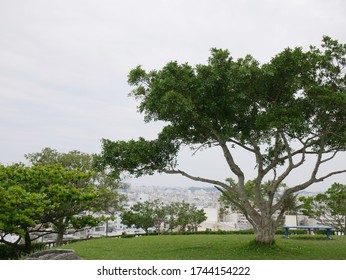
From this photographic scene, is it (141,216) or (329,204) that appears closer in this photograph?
(329,204)

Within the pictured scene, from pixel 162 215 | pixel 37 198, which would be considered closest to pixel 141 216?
pixel 162 215

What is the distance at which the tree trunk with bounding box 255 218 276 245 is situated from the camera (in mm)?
11648

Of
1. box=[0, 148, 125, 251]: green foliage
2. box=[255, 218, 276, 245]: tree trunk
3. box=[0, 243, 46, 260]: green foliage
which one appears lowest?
box=[0, 243, 46, 260]: green foliage

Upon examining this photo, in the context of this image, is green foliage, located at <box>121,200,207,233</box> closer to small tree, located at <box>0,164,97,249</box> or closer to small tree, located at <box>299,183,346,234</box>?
small tree, located at <box>299,183,346,234</box>

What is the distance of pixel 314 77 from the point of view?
1131 centimetres

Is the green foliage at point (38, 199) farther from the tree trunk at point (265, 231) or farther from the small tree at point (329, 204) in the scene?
the small tree at point (329, 204)

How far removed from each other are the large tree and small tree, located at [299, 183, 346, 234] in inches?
323

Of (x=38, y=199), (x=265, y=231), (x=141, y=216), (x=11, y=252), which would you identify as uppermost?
(x=38, y=199)

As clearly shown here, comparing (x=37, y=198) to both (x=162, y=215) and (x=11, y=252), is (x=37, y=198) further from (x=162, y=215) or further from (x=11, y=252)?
(x=162, y=215)

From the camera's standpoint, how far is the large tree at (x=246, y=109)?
10.6 metres

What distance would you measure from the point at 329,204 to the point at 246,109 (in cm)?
1098

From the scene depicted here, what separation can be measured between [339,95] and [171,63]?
4764 millimetres

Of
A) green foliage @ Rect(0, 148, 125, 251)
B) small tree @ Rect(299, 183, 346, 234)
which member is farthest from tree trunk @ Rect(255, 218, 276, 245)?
small tree @ Rect(299, 183, 346, 234)

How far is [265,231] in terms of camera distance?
38.4 feet
